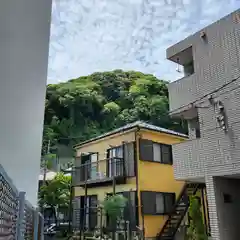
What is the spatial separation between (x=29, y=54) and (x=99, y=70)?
26.5 metres

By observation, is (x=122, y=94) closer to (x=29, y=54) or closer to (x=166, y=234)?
(x=166, y=234)

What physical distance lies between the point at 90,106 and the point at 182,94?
16123 mm

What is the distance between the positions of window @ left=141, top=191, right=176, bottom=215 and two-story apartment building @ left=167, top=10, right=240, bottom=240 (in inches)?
106

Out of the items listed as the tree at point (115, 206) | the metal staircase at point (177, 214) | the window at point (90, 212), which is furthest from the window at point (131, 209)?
the window at point (90, 212)

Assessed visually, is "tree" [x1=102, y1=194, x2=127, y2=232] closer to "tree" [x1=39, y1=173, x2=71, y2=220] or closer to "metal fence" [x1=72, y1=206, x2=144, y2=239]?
"metal fence" [x1=72, y1=206, x2=144, y2=239]

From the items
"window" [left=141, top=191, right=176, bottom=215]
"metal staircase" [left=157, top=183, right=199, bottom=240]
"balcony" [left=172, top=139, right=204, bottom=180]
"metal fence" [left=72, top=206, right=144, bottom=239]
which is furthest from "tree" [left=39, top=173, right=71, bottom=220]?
"balcony" [left=172, top=139, right=204, bottom=180]

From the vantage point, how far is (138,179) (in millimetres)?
10609

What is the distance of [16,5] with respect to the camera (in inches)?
46.0

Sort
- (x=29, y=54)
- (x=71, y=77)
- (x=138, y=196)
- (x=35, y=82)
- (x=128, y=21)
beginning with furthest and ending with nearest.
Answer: (x=71, y=77), (x=138, y=196), (x=128, y=21), (x=35, y=82), (x=29, y=54)

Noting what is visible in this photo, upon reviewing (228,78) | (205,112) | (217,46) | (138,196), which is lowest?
Answer: (138,196)

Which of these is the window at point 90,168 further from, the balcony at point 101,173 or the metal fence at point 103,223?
the metal fence at point 103,223

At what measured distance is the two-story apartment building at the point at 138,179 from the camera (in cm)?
1052

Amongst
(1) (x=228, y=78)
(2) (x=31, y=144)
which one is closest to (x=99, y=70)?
(1) (x=228, y=78)

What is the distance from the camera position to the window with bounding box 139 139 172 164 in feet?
36.2
